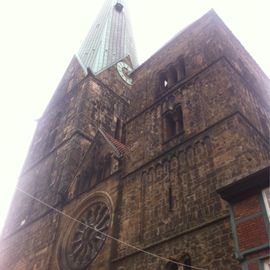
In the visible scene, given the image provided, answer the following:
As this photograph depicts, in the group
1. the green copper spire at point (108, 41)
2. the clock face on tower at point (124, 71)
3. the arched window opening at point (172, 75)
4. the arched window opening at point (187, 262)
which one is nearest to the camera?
the arched window opening at point (187, 262)

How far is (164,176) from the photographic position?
42.5ft

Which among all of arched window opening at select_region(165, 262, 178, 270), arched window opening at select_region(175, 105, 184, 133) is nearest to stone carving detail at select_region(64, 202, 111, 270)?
arched window opening at select_region(165, 262, 178, 270)

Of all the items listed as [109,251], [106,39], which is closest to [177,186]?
[109,251]

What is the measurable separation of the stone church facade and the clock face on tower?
4.62 meters

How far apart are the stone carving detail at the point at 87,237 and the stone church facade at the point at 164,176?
0.05 metres

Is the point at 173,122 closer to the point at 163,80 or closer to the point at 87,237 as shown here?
the point at 163,80

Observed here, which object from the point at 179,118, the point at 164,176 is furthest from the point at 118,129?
the point at 164,176

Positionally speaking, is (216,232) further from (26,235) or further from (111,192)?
(26,235)

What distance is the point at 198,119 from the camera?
43.8 ft

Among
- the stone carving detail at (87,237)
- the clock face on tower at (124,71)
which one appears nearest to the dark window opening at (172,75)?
the stone carving detail at (87,237)

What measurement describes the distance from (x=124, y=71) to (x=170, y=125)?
14070 millimetres

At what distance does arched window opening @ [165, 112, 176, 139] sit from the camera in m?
14.6

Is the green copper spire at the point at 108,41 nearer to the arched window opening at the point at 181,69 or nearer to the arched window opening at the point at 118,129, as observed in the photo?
the arched window opening at the point at 118,129

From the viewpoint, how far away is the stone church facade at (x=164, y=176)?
9.81m
